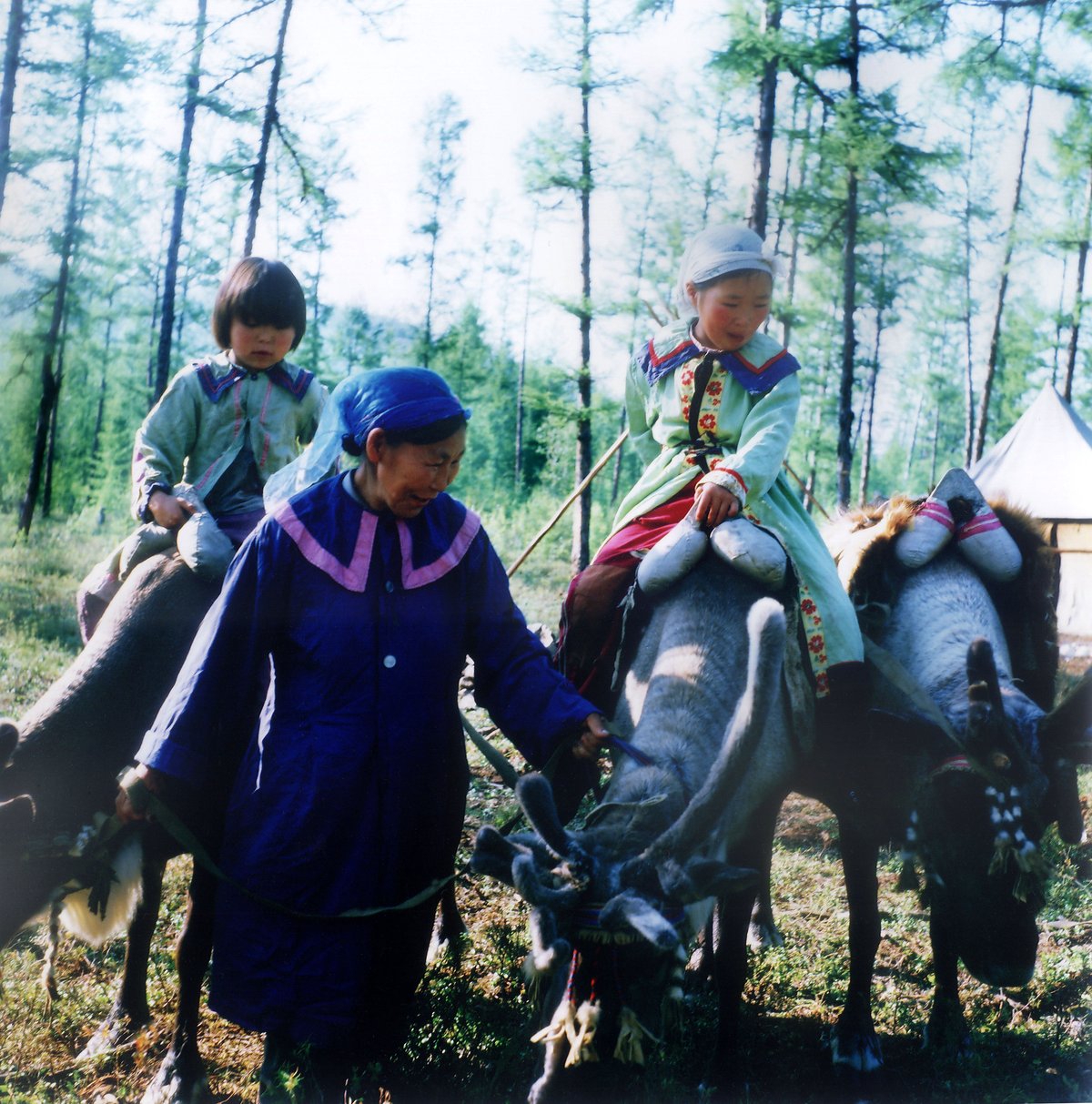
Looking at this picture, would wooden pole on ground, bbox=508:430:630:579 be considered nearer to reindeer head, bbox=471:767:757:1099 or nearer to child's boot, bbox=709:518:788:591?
child's boot, bbox=709:518:788:591

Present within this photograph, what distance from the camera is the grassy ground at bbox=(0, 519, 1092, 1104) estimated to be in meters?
2.87

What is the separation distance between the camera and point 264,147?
596 centimetres

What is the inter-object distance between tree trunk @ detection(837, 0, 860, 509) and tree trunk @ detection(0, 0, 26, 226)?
4.15 metres

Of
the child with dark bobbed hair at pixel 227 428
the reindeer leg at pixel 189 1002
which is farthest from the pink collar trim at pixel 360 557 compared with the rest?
the reindeer leg at pixel 189 1002

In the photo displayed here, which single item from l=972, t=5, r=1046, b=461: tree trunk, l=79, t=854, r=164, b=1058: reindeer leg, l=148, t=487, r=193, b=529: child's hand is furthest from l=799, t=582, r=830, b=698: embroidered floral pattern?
l=972, t=5, r=1046, b=461: tree trunk

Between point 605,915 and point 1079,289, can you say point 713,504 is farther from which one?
point 1079,289

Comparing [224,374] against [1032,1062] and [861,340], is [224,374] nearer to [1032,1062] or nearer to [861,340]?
[1032,1062]

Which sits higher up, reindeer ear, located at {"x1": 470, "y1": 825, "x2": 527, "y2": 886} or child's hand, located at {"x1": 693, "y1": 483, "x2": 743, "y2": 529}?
child's hand, located at {"x1": 693, "y1": 483, "x2": 743, "y2": 529}

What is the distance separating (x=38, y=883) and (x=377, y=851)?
3.31ft

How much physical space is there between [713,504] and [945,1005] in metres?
2.20

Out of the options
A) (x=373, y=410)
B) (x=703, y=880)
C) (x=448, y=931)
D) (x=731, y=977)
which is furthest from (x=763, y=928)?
(x=373, y=410)

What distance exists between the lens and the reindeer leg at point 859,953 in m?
3.24

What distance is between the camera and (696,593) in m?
2.92

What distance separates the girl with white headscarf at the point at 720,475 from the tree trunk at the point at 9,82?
3212mm
